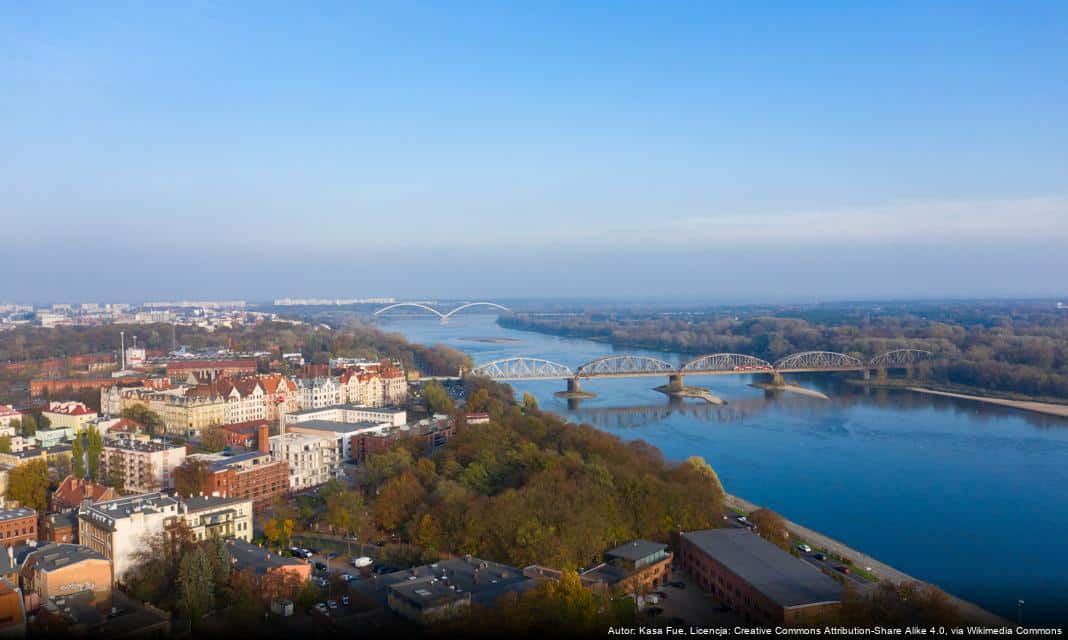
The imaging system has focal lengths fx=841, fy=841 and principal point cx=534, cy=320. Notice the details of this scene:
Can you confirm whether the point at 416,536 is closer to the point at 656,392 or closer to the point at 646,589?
the point at 646,589

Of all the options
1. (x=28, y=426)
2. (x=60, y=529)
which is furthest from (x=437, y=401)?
(x=60, y=529)

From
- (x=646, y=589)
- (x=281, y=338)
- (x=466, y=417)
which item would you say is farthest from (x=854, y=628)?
(x=281, y=338)

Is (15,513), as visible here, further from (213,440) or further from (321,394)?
(321,394)

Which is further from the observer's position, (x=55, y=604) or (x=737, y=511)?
(x=737, y=511)

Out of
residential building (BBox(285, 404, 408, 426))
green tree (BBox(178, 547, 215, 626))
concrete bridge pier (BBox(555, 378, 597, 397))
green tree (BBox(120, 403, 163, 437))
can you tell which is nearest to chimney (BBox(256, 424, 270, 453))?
residential building (BBox(285, 404, 408, 426))

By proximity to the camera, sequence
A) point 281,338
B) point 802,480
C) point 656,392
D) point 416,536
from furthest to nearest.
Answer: point 281,338
point 656,392
point 802,480
point 416,536

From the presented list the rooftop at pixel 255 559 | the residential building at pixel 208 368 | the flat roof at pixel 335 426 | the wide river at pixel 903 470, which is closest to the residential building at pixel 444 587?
the rooftop at pixel 255 559

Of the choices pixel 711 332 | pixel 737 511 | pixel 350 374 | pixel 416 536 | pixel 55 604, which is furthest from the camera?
pixel 711 332
